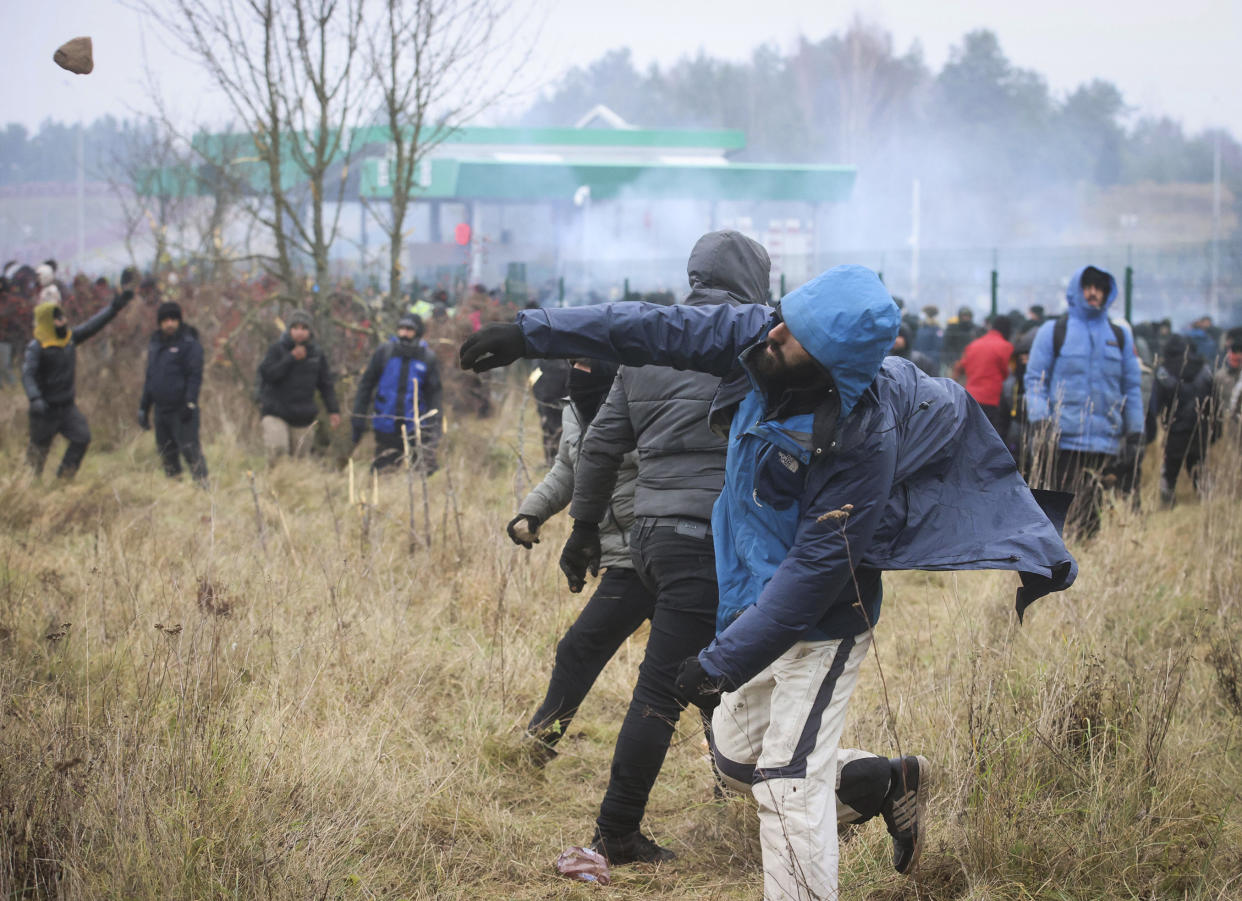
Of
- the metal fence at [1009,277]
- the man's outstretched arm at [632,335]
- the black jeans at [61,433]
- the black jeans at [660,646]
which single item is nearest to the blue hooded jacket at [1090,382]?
the black jeans at [660,646]

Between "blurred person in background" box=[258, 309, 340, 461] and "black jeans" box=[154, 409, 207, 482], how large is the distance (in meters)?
0.56

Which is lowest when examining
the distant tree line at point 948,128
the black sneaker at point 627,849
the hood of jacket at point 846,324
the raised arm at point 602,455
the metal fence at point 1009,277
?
the black sneaker at point 627,849

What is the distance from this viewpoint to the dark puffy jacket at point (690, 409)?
129 inches

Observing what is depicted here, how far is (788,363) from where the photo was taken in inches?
99.8

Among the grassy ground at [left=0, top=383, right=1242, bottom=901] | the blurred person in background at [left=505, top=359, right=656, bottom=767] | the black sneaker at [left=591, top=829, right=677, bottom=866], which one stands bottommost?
the black sneaker at [left=591, top=829, right=677, bottom=866]

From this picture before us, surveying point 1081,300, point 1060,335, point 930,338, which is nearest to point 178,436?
point 1060,335

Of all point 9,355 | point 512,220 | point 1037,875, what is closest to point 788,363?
point 1037,875

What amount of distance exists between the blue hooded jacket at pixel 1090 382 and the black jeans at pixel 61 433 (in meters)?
7.10

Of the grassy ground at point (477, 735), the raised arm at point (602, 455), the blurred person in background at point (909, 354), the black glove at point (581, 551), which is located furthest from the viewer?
the blurred person in background at point (909, 354)

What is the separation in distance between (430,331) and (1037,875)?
450 inches

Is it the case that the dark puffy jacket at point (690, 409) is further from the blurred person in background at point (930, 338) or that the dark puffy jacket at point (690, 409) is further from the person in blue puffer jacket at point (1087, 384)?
the blurred person in background at point (930, 338)

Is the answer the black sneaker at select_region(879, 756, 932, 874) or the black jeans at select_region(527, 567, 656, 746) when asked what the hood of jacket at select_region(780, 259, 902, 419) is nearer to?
the black sneaker at select_region(879, 756, 932, 874)

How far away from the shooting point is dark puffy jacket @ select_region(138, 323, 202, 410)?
9.74 meters

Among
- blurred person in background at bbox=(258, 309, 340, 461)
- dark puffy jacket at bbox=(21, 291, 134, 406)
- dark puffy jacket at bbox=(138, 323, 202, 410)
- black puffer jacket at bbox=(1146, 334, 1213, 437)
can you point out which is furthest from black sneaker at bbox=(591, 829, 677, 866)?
dark puffy jacket at bbox=(138, 323, 202, 410)
